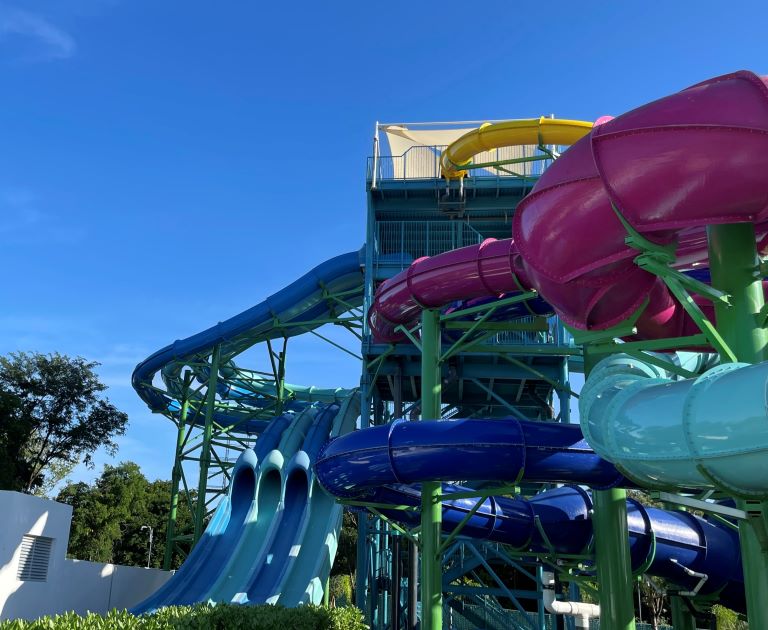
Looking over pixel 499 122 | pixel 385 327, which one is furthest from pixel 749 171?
pixel 499 122

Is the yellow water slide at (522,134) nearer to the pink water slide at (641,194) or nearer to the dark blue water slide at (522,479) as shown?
the pink water slide at (641,194)

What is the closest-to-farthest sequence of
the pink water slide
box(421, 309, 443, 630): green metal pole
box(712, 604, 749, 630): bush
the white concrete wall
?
the pink water slide, box(421, 309, 443, 630): green metal pole, the white concrete wall, box(712, 604, 749, 630): bush

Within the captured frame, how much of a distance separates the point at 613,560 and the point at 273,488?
1016cm

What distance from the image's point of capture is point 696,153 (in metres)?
5.42

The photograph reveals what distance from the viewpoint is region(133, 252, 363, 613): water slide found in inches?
572

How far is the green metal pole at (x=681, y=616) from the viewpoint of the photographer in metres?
10.1

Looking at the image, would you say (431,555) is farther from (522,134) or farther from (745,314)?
(522,134)

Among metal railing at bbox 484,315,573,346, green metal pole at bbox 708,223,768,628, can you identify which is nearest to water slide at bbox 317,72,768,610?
green metal pole at bbox 708,223,768,628

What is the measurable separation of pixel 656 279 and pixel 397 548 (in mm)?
8219

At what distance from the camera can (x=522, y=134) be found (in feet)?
48.8

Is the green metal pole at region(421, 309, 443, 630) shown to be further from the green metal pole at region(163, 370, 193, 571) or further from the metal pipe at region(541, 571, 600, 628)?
the green metal pole at region(163, 370, 193, 571)

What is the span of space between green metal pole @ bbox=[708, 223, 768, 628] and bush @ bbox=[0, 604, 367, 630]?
5105mm

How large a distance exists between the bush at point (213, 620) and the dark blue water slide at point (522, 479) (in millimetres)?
1794

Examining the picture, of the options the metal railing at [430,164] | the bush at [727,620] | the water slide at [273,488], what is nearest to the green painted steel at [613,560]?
the water slide at [273,488]
